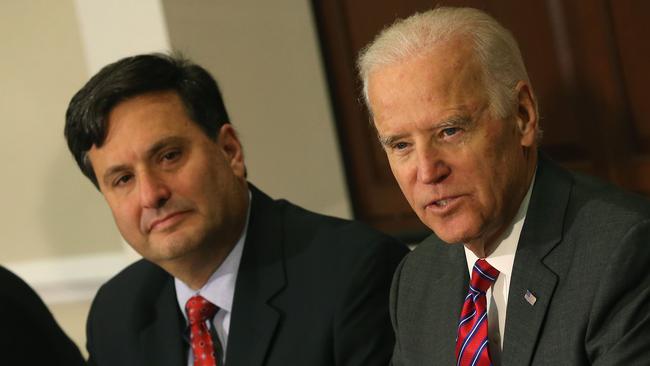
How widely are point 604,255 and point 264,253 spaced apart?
41.0 inches

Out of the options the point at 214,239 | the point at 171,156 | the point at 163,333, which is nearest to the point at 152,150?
the point at 171,156

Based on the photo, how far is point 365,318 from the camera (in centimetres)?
249

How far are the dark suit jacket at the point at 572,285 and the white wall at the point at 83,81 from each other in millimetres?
1476

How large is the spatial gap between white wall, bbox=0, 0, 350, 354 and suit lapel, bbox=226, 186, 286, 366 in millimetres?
858

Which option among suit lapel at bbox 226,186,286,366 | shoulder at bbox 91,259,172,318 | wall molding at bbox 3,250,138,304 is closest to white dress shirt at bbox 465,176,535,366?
suit lapel at bbox 226,186,286,366

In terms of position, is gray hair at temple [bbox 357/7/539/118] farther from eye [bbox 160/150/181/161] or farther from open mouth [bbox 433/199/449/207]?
eye [bbox 160/150/181/161]

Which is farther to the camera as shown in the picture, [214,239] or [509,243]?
[214,239]

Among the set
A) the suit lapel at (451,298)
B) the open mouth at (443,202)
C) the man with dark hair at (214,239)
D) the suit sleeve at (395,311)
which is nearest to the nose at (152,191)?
the man with dark hair at (214,239)

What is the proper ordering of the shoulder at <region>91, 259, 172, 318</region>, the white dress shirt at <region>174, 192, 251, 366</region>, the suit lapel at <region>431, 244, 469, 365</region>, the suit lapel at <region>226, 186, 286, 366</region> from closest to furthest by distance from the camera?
the suit lapel at <region>431, 244, 469, 365</region>, the suit lapel at <region>226, 186, 286, 366</region>, the white dress shirt at <region>174, 192, 251, 366</region>, the shoulder at <region>91, 259, 172, 318</region>

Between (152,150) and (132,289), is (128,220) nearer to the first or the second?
(152,150)

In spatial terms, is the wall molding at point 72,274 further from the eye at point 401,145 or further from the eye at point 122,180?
the eye at point 401,145

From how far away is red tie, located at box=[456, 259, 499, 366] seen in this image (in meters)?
2.05

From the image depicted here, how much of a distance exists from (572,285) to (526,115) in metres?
0.35

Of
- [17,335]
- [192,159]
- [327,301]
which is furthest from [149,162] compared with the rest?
[17,335]
